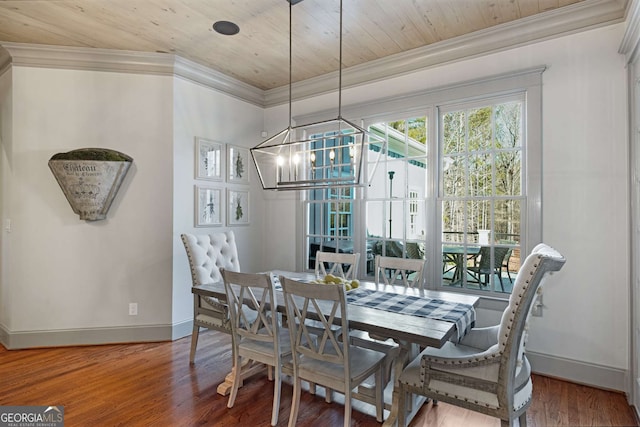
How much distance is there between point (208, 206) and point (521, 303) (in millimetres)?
3298

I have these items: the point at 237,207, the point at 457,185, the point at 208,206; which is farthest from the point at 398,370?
the point at 237,207

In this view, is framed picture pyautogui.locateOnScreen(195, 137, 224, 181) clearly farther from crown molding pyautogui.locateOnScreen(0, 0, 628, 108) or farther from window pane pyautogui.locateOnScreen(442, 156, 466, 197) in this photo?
window pane pyautogui.locateOnScreen(442, 156, 466, 197)

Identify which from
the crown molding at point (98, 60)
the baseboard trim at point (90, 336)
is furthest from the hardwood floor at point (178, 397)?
the crown molding at point (98, 60)

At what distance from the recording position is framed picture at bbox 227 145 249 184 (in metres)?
4.31

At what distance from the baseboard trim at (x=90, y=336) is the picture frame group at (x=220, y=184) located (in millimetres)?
1155

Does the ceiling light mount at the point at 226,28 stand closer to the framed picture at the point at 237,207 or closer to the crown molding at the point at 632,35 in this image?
the framed picture at the point at 237,207

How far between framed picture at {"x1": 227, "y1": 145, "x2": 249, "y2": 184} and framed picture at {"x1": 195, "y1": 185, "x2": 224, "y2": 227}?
0.28 m

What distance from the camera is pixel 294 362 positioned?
6.78 ft

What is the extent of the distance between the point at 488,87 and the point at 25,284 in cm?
467

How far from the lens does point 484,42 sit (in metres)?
3.10

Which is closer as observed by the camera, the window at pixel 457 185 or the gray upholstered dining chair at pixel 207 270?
the gray upholstered dining chair at pixel 207 270

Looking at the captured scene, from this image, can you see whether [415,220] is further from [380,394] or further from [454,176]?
[380,394]

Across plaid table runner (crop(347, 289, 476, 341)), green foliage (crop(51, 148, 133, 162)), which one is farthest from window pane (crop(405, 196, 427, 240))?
green foliage (crop(51, 148, 133, 162))

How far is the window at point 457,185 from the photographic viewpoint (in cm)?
301
